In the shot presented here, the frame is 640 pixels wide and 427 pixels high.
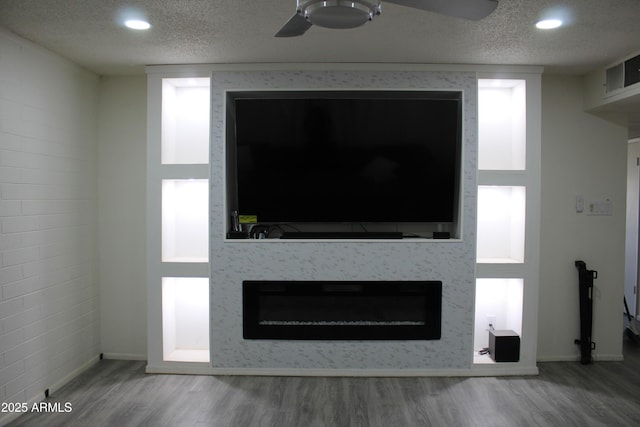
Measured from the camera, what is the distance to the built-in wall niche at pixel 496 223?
3945 mm

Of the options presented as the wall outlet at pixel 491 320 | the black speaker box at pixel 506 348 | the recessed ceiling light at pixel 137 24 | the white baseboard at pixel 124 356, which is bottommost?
the white baseboard at pixel 124 356

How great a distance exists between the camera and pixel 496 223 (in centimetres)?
399

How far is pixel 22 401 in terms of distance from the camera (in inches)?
118

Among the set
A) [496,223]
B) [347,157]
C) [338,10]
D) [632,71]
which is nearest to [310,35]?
[347,157]

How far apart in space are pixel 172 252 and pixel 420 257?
→ 2.18 meters

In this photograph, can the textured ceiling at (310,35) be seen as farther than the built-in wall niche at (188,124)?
No

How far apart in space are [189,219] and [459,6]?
301 cm

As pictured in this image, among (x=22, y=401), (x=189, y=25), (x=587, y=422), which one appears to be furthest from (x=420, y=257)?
(x=22, y=401)

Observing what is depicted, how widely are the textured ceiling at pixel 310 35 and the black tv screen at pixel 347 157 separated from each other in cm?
38

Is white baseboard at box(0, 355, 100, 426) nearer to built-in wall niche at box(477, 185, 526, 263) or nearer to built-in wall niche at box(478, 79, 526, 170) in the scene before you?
built-in wall niche at box(477, 185, 526, 263)

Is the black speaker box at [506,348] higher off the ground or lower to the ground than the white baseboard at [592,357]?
higher

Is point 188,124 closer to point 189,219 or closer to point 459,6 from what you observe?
point 189,219

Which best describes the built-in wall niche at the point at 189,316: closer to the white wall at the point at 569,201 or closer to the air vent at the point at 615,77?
the white wall at the point at 569,201

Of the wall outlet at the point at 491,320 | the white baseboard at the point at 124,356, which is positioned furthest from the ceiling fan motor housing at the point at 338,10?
the white baseboard at the point at 124,356
